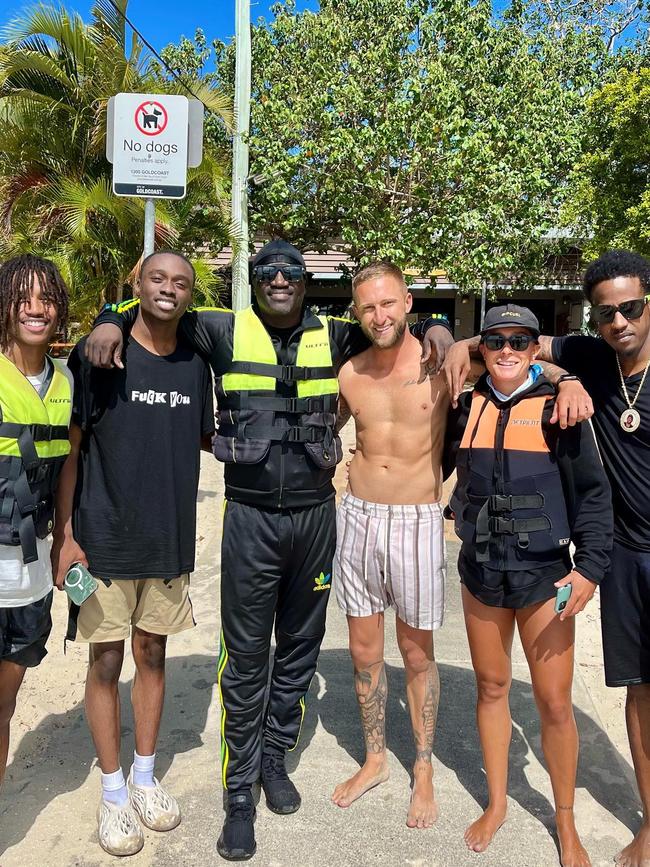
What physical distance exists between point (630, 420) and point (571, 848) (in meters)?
1.70

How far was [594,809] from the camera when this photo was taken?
10.3ft

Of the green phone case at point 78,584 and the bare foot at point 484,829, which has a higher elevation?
the green phone case at point 78,584

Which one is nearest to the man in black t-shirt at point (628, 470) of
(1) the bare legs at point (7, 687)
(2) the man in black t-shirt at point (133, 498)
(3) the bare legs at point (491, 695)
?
(3) the bare legs at point (491, 695)

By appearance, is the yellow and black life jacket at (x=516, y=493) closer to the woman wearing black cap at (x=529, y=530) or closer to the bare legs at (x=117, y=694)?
the woman wearing black cap at (x=529, y=530)

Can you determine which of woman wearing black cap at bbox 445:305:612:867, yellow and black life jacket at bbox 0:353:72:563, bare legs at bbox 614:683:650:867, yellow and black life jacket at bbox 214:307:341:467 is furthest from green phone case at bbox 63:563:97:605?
bare legs at bbox 614:683:650:867

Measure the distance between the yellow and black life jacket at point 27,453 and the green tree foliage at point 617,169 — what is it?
13.9m

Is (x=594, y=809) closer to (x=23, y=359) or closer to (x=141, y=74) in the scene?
(x=23, y=359)

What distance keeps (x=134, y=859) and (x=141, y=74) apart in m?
8.99

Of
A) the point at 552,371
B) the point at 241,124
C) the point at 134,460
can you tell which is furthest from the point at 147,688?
the point at 241,124

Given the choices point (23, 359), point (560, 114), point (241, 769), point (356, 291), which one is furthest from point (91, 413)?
point (560, 114)

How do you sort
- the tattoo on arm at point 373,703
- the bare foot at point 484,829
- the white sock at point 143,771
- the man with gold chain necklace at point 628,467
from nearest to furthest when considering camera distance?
the man with gold chain necklace at point 628,467 < the bare foot at point 484,829 < the white sock at point 143,771 < the tattoo on arm at point 373,703

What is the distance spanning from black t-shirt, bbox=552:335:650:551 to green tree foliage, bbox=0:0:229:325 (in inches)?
261

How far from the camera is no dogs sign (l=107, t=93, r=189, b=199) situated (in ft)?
14.3

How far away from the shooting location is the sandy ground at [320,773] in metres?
2.87
